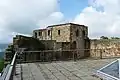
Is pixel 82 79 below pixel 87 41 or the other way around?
below

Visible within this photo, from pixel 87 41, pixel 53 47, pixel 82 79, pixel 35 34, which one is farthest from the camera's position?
pixel 35 34

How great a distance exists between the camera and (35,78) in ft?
21.0

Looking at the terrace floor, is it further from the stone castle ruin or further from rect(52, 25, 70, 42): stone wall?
rect(52, 25, 70, 42): stone wall

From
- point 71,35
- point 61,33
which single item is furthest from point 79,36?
point 61,33

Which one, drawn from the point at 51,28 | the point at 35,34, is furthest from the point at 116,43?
the point at 35,34

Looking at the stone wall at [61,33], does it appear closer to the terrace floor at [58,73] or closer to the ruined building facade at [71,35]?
the ruined building facade at [71,35]

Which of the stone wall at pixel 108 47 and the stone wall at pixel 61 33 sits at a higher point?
the stone wall at pixel 61 33

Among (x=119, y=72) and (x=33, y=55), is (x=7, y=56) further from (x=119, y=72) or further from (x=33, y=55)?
(x=119, y=72)

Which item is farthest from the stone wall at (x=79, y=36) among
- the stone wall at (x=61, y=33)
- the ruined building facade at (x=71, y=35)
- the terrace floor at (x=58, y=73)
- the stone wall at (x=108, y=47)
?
the terrace floor at (x=58, y=73)

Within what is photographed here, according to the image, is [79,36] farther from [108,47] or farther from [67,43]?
[108,47]

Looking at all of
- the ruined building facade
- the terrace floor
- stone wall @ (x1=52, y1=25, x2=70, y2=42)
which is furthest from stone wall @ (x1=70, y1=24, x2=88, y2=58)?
the terrace floor

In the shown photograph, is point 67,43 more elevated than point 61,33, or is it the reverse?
point 61,33

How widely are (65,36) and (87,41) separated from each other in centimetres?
304

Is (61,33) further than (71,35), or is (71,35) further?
(61,33)
